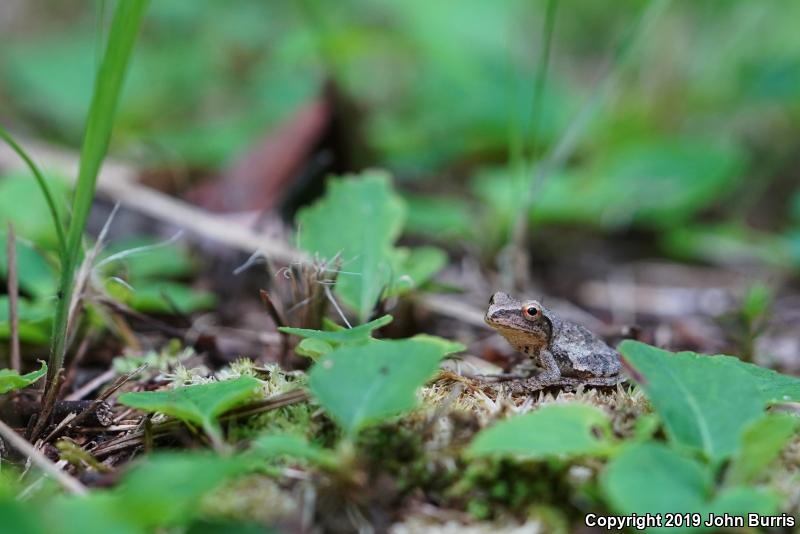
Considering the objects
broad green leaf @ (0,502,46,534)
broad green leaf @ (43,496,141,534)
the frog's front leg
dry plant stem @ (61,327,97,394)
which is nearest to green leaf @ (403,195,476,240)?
the frog's front leg

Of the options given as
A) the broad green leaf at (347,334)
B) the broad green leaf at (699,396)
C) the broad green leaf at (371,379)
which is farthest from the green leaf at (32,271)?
the broad green leaf at (699,396)

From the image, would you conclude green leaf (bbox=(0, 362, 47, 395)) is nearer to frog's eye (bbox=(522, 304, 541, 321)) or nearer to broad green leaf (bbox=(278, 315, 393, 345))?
broad green leaf (bbox=(278, 315, 393, 345))

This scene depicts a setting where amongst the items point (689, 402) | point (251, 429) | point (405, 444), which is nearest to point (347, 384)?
point (405, 444)

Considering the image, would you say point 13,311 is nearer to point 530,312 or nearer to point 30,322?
point 30,322

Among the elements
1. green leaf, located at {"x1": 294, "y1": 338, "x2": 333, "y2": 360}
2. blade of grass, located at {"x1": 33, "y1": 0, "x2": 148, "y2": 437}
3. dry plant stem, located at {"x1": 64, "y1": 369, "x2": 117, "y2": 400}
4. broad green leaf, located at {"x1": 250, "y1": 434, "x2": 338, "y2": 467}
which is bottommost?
dry plant stem, located at {"x1": 64, "y1": 369, "x2": 117, "y2": 400}

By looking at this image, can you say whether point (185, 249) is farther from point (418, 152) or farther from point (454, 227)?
point (418, 152)

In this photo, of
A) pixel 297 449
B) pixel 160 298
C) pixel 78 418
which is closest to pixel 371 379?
pixel 297 449
